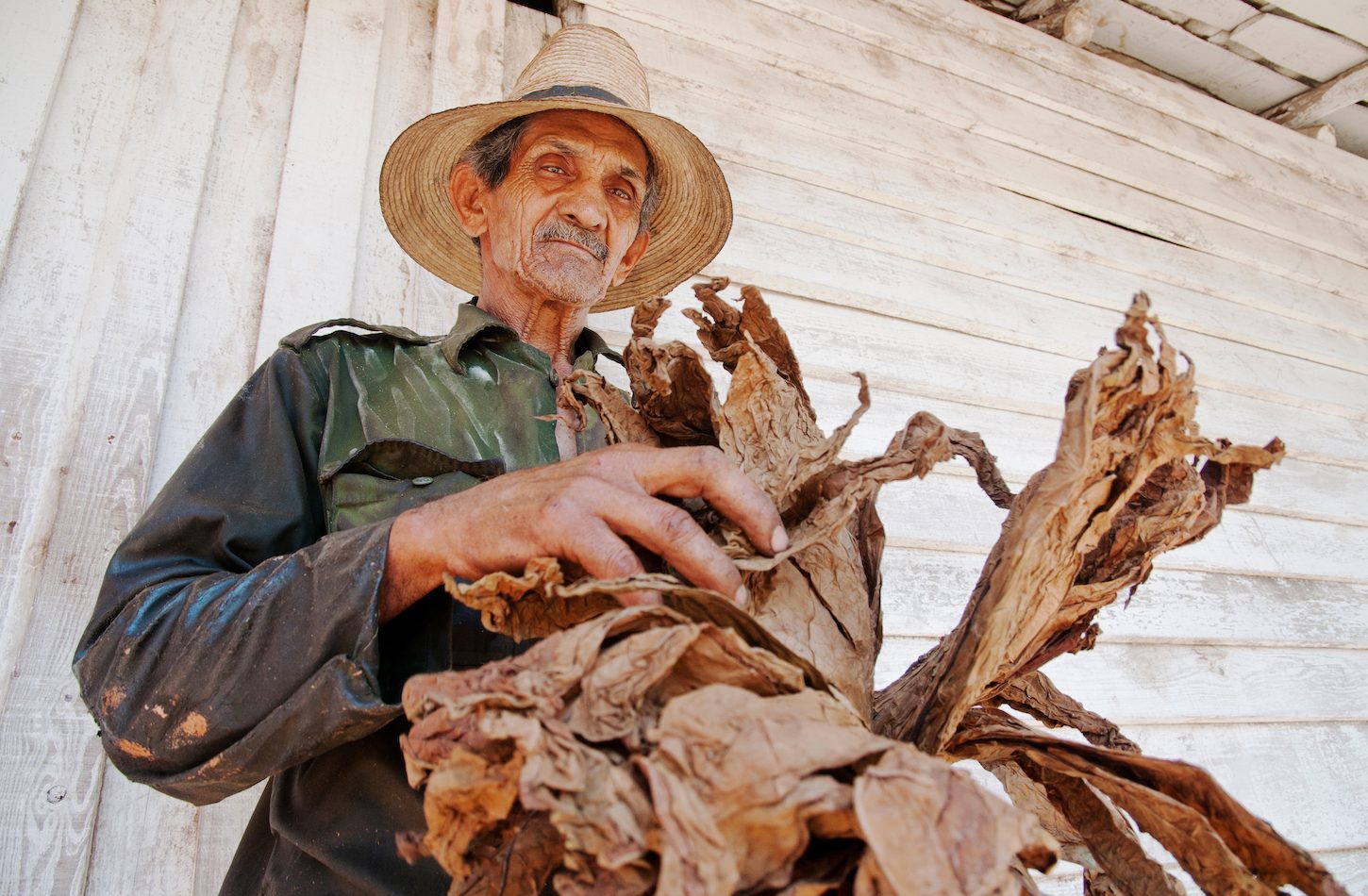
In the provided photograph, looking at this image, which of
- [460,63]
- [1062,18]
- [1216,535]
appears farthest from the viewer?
[1062,18]

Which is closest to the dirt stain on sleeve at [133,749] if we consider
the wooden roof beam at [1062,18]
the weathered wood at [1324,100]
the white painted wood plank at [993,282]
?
the white painted wood plank at [993,282]

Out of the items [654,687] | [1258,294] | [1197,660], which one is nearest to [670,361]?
[654,687]

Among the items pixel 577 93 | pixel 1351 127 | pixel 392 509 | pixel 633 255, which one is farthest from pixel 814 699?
pixel 1351 127

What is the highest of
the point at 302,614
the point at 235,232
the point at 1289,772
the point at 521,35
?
the point at 521,35

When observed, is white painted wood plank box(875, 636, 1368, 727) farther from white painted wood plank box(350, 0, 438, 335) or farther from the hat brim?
white painted wood plank box(350, 0, 438, 335)

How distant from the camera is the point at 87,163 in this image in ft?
5.00

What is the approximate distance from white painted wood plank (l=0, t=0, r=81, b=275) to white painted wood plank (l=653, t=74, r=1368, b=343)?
1181 mm

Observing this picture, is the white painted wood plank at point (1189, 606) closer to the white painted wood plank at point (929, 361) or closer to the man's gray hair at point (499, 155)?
the white painted wood plank at point (929, 361)

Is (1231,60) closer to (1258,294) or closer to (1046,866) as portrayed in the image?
(1258,294)

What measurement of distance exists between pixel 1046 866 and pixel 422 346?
113 centimetres

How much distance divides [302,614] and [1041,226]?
2.37m

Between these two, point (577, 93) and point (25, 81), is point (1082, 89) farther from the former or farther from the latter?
point (25, 81)

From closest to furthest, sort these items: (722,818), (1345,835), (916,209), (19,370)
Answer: (722,818)
(19,370)
(1345,835)
(916,209)

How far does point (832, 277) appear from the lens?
2.13 meters
